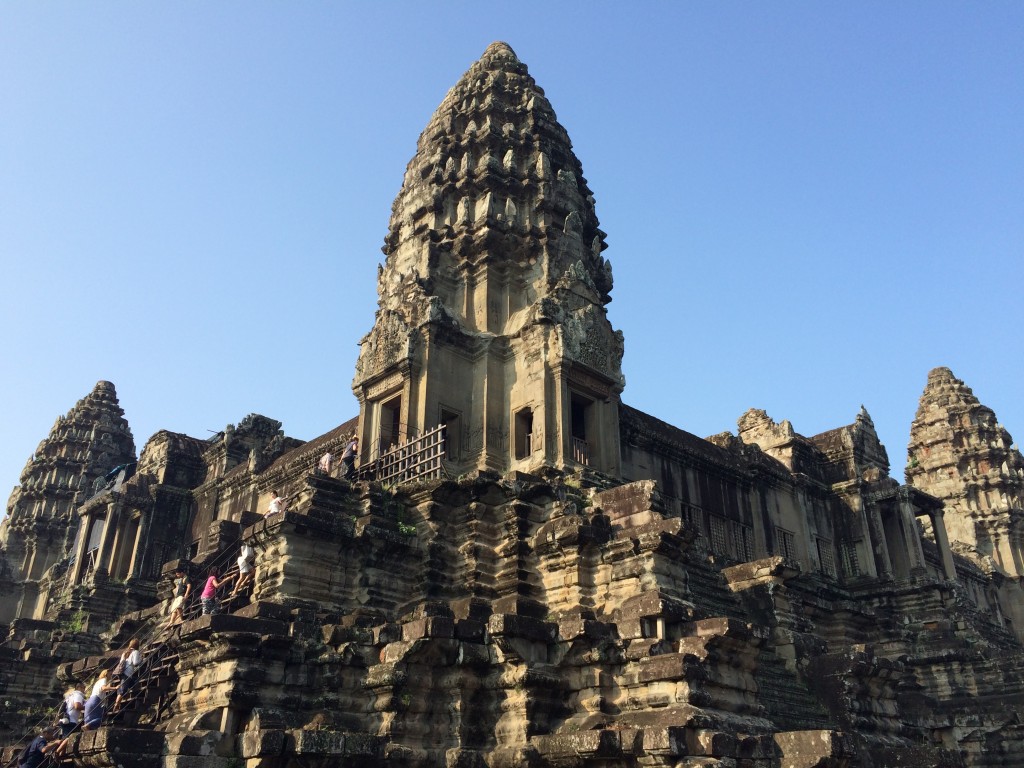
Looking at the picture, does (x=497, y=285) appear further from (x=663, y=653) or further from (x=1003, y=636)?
(x=1003, y=636)

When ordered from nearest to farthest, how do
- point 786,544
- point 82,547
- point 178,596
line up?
point 178,596 → point 786,544 → point 82,547

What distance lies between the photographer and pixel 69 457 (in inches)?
2034

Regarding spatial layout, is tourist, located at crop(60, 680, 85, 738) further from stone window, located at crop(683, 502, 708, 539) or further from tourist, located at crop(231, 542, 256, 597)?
stone window, located at crop(683, 502, 708, 539)

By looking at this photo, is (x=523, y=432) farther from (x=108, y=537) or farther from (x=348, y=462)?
(x=108, y=537)

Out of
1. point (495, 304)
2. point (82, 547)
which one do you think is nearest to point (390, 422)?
point (495, 304)

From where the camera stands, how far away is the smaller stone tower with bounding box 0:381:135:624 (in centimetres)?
4844

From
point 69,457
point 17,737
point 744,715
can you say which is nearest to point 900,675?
point 744,715

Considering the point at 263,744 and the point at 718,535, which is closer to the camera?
the point at 263,744

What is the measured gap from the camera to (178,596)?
20.1 meters

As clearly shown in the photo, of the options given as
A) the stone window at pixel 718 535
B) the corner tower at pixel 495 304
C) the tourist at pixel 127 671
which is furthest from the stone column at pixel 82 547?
the stone window at pixel 718 535

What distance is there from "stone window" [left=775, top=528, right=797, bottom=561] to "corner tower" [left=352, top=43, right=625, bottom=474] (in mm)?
10331

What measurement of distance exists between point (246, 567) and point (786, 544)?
18498 mm

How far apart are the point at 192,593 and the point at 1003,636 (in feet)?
109

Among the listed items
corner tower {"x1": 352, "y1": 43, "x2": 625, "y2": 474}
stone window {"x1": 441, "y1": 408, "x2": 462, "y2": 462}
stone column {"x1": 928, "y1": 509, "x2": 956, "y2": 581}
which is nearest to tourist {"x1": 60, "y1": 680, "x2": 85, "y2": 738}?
corner tower {"x1": 352, "y1": 43, "x2": 625, "y2": 474}
